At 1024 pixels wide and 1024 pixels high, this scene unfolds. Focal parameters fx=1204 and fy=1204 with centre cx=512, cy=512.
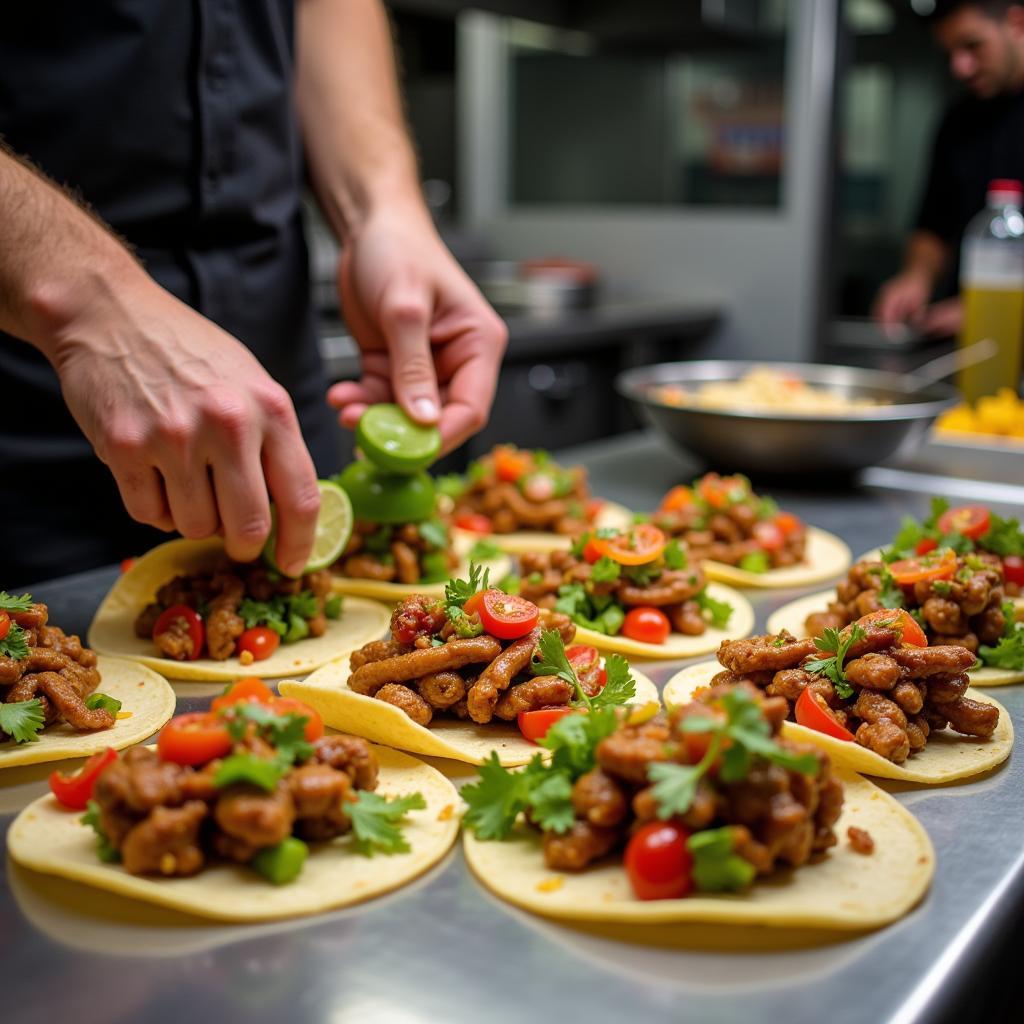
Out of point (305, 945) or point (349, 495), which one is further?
point (349, 495)

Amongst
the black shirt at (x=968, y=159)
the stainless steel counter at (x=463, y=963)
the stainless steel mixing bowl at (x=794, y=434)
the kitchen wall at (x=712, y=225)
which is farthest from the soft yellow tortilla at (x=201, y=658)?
the black shirt at (x=968, y=159)

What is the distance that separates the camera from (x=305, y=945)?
4.58 ft

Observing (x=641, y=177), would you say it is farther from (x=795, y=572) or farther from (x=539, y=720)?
(x=539, y=720)

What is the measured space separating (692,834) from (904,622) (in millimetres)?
797

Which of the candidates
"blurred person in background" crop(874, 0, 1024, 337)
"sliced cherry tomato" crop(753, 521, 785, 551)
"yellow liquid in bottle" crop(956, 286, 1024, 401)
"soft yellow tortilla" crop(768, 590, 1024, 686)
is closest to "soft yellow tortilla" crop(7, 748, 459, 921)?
"soft yellow tortilla" crop(768, 590, 1024, 686)

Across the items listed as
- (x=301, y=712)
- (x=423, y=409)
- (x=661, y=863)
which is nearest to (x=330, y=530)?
(x=423, y=409)

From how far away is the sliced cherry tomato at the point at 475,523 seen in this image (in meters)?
3.30

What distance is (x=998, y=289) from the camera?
4.56 m

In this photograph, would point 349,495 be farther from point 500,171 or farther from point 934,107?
point 934,107

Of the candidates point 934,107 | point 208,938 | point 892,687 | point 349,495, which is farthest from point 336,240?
point 934,107

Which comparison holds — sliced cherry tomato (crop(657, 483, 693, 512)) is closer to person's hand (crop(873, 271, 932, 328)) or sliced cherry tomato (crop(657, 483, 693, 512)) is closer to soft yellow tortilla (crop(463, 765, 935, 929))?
soft yellow tortilla (crop(463, 765, 935, 929))

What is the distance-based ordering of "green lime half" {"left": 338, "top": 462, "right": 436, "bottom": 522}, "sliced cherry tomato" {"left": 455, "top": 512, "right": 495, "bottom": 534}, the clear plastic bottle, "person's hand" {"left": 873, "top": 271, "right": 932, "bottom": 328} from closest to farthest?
"green lime half" {"left": 338, "top": 462, "right": 436, "bottom": 522}, "sliced cherry tomato" {"left": 455, "top": 512, "right": 495, "bottom": 534}, the clear plastic bottle, "person's hand" {"left": 873, "top": 271, "right": 932, "bottom": 328}

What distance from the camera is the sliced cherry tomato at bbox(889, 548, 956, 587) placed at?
90.4 inches

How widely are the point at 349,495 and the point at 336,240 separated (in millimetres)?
835
